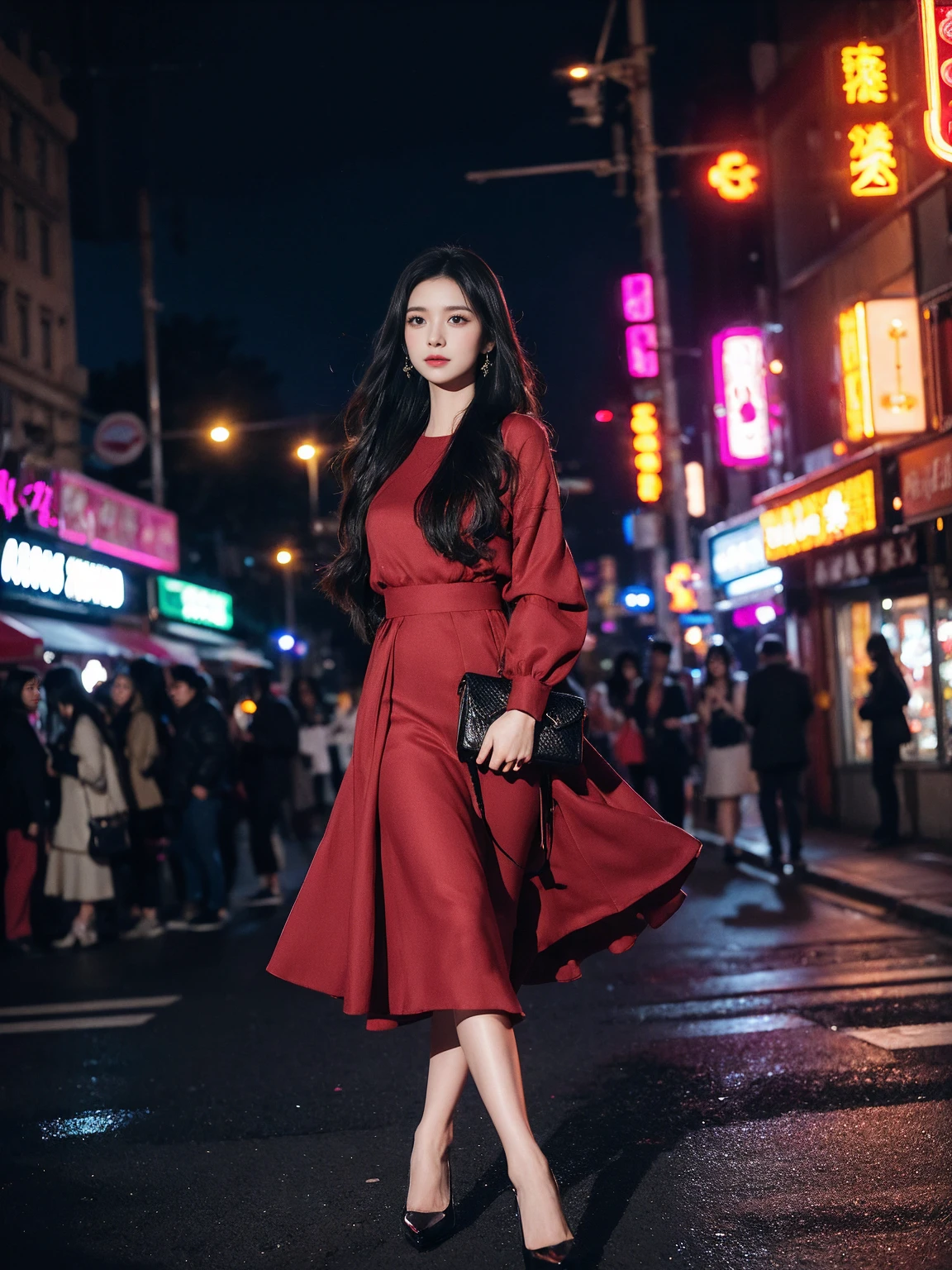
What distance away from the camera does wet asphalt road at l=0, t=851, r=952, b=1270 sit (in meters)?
3.32

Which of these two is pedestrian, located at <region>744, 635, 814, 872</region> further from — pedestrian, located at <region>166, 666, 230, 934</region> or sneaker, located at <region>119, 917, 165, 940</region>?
sneaker, located at <region>119, 917, 165, 940</region>

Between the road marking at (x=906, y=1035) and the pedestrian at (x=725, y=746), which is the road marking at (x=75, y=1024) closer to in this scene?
the road marking at (x=906, y=1035)

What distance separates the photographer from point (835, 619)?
618 inches

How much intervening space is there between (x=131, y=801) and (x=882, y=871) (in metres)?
5.60

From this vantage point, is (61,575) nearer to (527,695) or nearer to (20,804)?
(20,804)

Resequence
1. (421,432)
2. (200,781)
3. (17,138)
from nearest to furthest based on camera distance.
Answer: (421,432)
(200,781)
(17,138)

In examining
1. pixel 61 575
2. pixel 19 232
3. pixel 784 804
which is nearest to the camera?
pixel 784 804

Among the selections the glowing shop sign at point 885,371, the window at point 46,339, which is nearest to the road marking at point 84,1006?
the glowing shop sign at point 885,371

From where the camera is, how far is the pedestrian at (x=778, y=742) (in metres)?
11.7

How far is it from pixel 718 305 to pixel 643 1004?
65.6 feet

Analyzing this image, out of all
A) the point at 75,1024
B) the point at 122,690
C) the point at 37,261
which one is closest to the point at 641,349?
the point at 122,690

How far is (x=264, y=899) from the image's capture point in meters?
11.5

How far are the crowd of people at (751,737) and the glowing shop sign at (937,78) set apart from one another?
13.4 ft

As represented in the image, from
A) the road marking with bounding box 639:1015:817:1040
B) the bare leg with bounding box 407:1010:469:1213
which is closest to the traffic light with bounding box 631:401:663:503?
the road marking with bounding box 639:1015:817:1040
